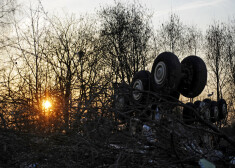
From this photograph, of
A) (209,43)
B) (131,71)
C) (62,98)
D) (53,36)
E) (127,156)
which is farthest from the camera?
(209,43)

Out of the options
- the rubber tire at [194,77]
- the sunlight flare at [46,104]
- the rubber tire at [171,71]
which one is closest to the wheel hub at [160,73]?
the rubber tire at [171,71]

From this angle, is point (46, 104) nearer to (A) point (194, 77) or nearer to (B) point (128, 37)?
(A) point (194, 77)

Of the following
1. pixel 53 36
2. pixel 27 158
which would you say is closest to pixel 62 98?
pixel 27 158

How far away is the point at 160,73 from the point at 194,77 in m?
1.02

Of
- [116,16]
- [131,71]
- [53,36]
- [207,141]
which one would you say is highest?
[116,16]

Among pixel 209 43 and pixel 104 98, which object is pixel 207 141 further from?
pixel 209 43

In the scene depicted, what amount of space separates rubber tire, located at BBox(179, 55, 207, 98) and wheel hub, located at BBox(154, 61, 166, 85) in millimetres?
789

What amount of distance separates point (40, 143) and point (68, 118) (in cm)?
63

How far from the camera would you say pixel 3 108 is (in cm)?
337

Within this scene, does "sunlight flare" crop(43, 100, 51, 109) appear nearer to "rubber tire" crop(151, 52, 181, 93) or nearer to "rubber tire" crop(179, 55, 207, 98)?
"rubber tire" crop(151, 52, 181, 93)

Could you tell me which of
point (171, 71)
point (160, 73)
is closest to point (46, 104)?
point (171, 71)

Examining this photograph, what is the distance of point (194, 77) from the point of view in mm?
7105

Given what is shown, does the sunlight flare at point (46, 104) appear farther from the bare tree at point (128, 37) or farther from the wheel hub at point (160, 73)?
the bare tree at point (128, 37)

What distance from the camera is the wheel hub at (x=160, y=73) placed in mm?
6734
